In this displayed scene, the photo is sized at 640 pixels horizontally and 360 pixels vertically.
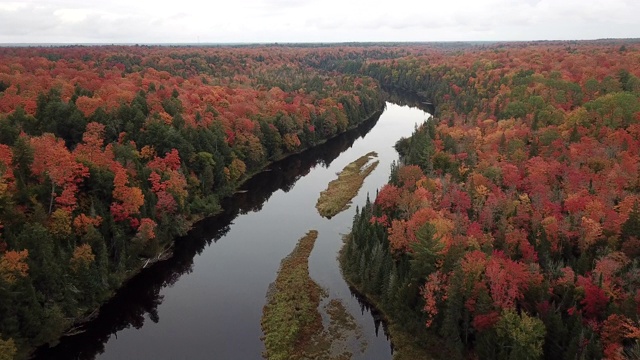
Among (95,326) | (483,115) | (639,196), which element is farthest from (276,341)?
(483,115)

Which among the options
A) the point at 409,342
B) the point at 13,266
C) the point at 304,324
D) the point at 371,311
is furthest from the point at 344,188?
the point at 13,266

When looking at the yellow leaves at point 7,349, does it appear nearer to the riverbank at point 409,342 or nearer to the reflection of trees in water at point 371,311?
the reflection of trees in water at point 371,311

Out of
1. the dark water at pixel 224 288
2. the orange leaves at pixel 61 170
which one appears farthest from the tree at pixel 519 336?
the orange leaves at pixel 61 170

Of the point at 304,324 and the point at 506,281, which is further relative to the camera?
the point at 304,324

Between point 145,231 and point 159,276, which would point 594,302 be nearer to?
point 159,276

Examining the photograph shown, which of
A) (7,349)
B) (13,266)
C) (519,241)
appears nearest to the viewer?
(7,349)

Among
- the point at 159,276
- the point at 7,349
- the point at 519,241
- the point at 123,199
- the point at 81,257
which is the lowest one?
the point at 159,276

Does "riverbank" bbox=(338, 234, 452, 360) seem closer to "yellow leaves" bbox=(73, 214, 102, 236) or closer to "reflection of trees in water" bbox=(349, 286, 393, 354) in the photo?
"reflection of trees in water" bbox=(349, 286, 393, 354)

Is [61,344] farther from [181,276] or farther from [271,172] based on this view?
[271,172]
